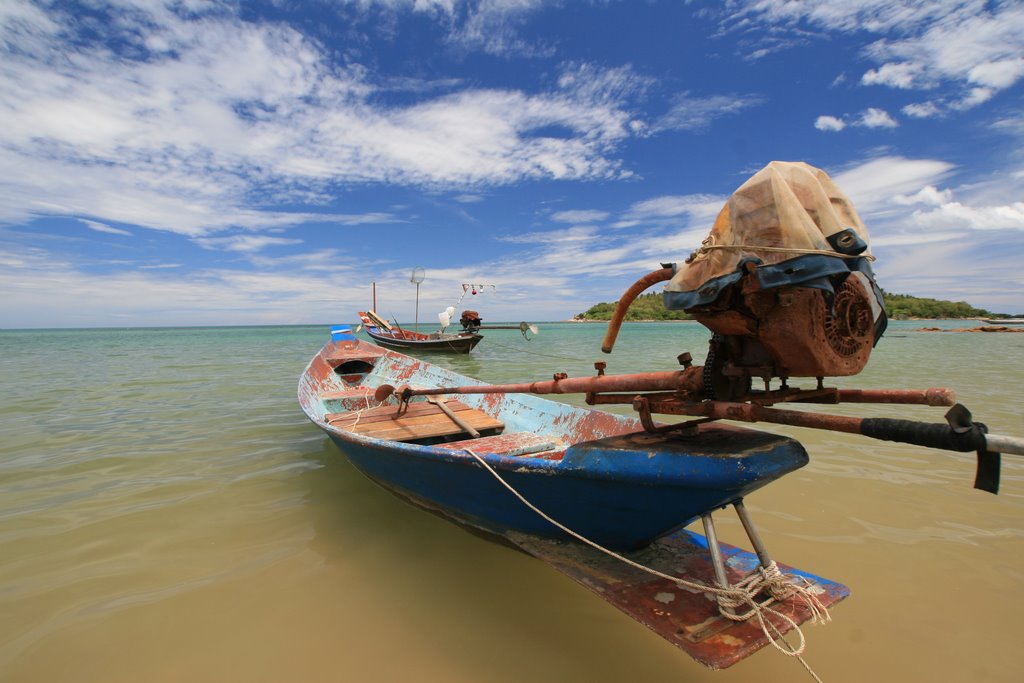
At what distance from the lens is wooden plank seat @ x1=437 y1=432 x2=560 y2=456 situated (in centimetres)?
420

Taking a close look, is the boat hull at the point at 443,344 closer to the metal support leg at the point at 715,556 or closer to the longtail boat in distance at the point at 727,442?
the longtail boat in distance at the point at 727,442

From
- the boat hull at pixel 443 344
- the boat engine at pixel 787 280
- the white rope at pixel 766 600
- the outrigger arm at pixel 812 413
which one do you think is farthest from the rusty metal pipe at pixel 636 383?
the boat hull at pixel 443 344

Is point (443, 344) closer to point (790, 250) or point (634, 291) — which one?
point (634, 291)

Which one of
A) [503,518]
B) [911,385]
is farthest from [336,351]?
[911,385]

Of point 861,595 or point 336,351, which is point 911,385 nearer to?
point 861,595

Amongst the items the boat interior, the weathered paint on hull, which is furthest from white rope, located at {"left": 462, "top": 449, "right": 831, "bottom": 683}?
the boat interior

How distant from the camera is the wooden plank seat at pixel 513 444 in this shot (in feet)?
13.8

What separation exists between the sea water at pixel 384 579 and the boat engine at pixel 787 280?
1.69m

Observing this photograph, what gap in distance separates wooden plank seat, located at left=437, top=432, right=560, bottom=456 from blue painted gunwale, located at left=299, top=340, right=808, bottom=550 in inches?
12.9

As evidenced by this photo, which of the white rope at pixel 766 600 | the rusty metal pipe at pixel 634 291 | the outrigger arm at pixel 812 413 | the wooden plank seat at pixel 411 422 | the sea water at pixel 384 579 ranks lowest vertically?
the sea water at pixel 384 579

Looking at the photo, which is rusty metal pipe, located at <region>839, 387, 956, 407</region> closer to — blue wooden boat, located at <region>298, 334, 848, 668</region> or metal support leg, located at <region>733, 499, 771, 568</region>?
blue wooden boat, located at <region>298, 334, 848, 668</region>

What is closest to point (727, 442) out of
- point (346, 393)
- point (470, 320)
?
point (346, 393)

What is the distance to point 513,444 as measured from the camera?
14.5 feet

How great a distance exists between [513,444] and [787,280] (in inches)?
124
